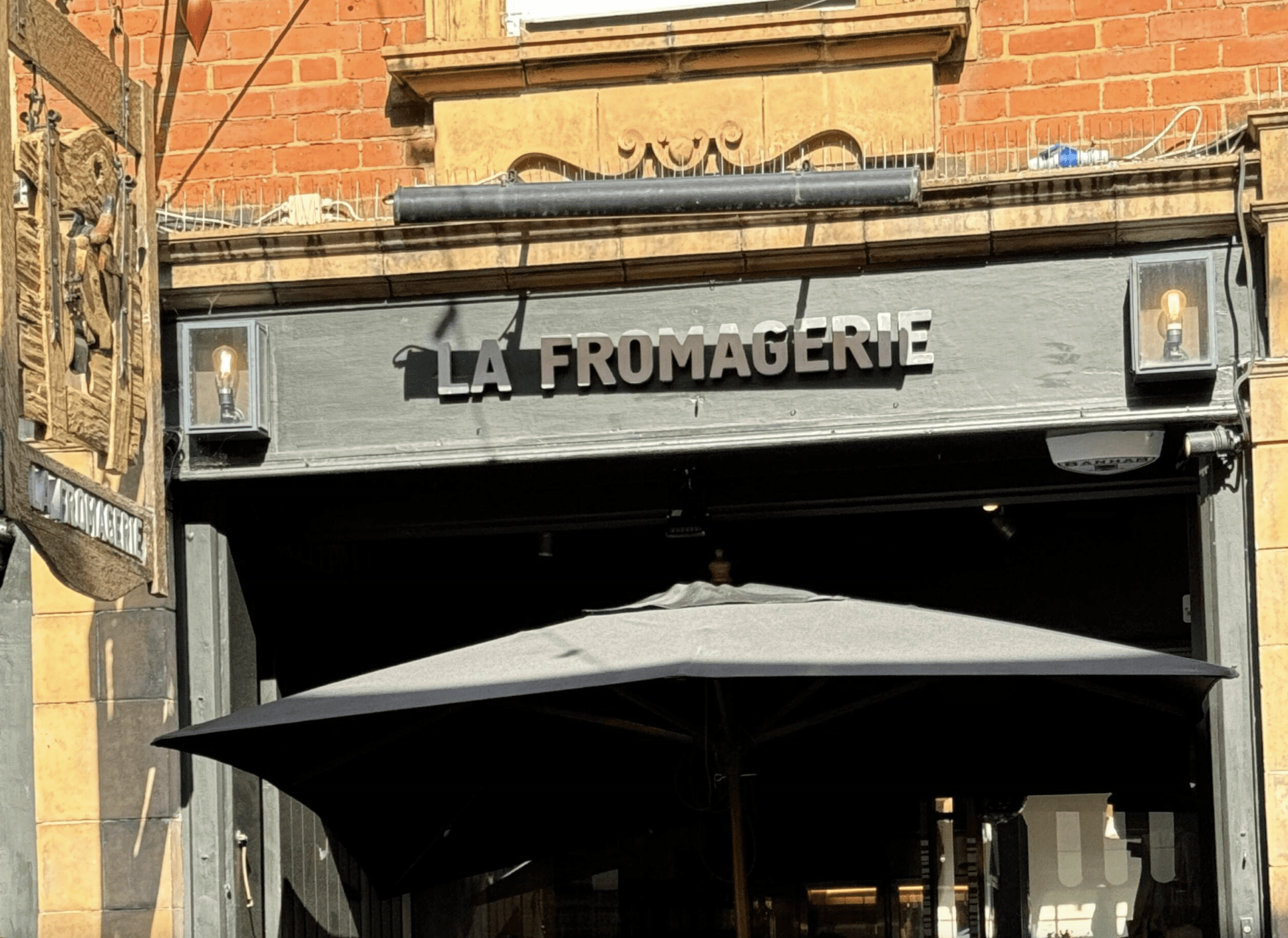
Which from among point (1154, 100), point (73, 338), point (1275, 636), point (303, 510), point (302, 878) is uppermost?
point (1154, 100)

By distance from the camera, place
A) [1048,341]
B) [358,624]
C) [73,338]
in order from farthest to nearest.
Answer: [358,624] < [1048,341] < [73,338]

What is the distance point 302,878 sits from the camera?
9.68 m

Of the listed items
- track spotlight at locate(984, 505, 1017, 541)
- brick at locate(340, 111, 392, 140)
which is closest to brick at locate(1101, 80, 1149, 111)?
track spotlight at locate(984, 505, 1017, 541)

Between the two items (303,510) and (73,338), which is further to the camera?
(303,510)

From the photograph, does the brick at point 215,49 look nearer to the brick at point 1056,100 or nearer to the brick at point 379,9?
the brick at point 379,9

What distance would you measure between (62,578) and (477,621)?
350cm

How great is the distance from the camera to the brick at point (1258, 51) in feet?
28.5

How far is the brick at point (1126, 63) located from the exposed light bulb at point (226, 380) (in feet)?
12.4

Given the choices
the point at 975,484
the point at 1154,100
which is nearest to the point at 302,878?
the point at 975,484

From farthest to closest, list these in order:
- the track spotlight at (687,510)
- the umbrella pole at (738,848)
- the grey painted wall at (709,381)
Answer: the track spotlight at (687,510) < the grey painted wall at (709,381) < the umbrella pole at (738,848)


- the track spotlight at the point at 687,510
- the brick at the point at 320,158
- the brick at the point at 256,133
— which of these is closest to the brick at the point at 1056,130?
the track spotlight at the point at 687,510

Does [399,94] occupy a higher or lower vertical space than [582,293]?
higher

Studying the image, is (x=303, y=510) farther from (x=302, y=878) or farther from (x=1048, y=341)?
(x=1048, y=341)

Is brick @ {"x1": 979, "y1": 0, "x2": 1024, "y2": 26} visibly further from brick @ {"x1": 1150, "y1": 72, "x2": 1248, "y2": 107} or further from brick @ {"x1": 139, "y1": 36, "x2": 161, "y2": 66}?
brick @ {"x1": 139, "y1": 36, "x2": 161, "y2": 66}
